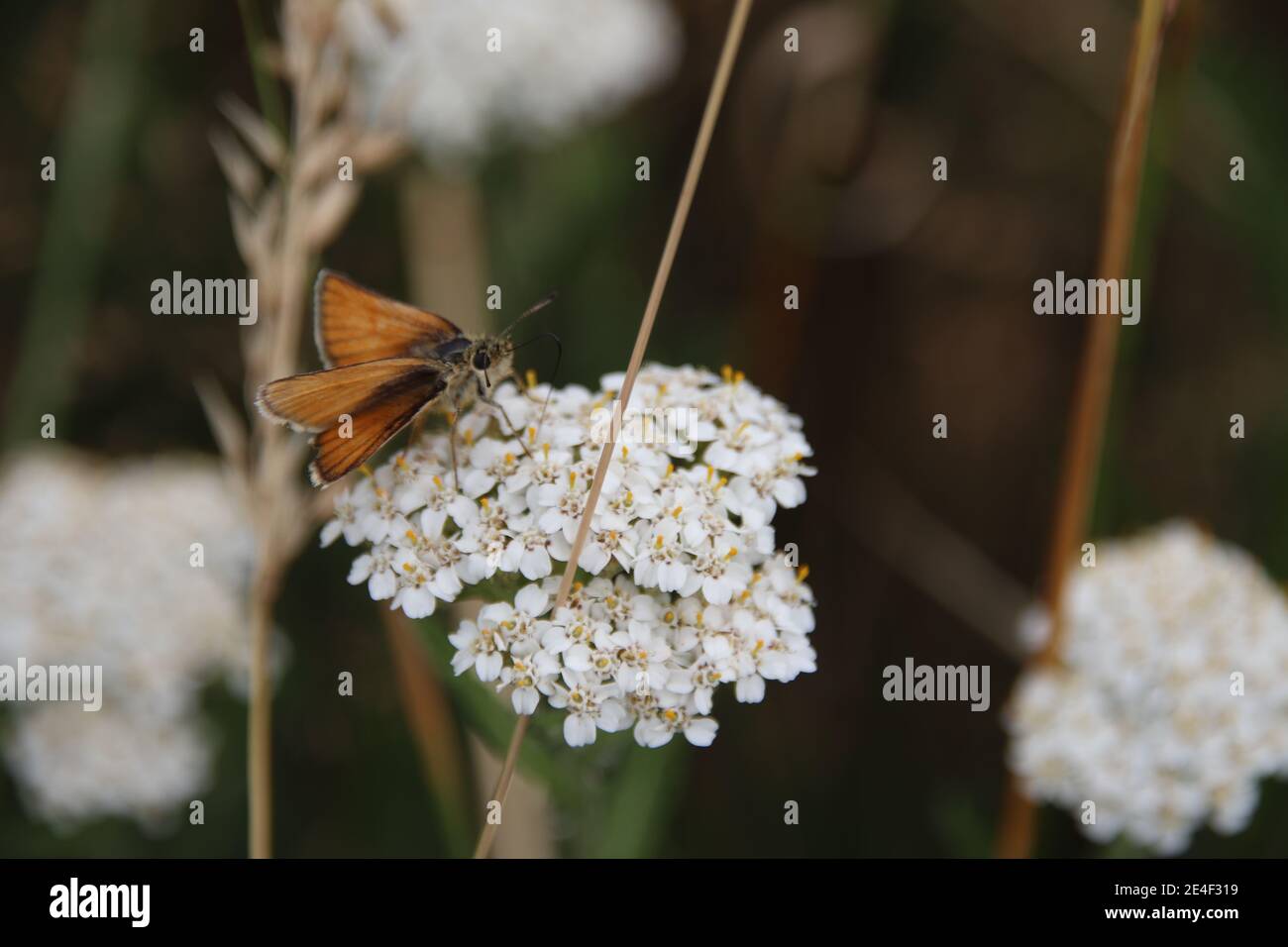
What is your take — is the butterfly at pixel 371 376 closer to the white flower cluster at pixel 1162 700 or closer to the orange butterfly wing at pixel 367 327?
the orange butterfly wing at pixel 367 327

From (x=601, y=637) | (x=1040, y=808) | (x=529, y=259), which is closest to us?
(x=601, y=637)

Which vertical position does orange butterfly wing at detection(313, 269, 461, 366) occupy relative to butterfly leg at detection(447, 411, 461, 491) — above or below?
above

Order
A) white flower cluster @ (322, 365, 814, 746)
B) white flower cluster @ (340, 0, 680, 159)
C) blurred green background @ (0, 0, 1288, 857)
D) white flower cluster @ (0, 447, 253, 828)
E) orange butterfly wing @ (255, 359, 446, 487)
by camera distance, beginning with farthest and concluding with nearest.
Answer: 1. white flower cluster @ (340, 0, 680, 159)
2. blurred green background @ (0, 0, 1288, 857)
3. white flower cluster @ (0, 447, 253, 828)
4. orange butterfly wing @ (255, 359, 446, 487)
5. white flower cluster @ (322, 365, 814, 746)

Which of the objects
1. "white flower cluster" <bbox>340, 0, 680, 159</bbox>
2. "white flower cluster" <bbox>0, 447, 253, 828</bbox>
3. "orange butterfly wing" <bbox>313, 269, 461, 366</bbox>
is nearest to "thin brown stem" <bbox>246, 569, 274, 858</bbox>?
"orange butterfly wing" <bbox>313, 269, 461, 366</bbox>

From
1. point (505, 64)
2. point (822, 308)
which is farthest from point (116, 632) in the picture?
point (822, 308)

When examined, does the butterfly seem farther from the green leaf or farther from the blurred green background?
the blurred green background

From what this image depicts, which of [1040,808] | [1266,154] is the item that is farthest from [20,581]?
[1266,154]

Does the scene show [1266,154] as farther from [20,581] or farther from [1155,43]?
[20,581]
